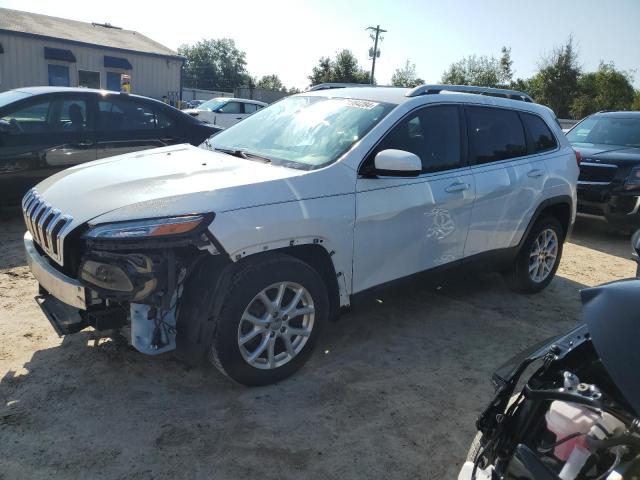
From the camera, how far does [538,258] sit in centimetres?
515

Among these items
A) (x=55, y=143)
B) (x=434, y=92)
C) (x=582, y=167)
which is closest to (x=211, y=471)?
(x=434, y=92)

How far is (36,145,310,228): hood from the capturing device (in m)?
2.76

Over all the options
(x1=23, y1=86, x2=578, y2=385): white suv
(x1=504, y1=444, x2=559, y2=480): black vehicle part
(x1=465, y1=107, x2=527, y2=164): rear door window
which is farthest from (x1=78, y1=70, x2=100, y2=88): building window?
(x1=504, y1=444, x2=559, y2=480): black vehicle part

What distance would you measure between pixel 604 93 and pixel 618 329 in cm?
3353

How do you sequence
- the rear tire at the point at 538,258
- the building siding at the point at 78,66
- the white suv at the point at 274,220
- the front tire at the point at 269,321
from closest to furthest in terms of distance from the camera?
the white suv at the point at 274,220
the front tire at the point at 269,321
the rear tire at the point at 538,258
the building siding at the point at 78,66

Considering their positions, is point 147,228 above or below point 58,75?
below

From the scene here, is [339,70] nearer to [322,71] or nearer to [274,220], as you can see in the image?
[322,71]

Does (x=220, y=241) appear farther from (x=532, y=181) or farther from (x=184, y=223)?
(x=532, y=181)

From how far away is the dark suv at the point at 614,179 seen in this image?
759cm

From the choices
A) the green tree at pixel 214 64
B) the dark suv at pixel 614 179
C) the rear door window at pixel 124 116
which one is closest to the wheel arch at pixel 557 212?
the dark suv at pixel 614 179

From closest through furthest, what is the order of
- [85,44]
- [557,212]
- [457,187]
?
[457,187]
[557,212]
[85,44]

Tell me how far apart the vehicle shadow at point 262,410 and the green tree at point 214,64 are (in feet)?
255

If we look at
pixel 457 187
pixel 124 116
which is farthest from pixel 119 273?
pixel 124 116

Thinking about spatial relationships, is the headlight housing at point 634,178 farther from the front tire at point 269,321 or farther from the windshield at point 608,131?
the front tire at point 269,321
